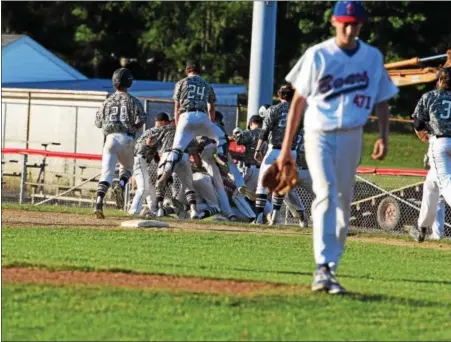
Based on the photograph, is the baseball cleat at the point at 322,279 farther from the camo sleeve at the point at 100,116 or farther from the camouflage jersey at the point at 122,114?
the camo sleeve at the point at 100,116

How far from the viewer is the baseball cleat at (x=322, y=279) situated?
9891 mm

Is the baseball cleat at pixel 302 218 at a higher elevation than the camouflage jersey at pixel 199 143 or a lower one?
lower

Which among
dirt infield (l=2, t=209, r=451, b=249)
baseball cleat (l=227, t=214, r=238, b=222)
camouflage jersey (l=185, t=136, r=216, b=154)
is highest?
camouflage jersey (l=185, t=136, r=216, b=154)

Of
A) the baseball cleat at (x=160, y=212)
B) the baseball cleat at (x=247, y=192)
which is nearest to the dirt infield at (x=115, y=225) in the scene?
the baseball cleat at (x=160, y=212)

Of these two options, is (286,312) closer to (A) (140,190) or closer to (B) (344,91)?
(B) (344,91)

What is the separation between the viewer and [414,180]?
26984 mm

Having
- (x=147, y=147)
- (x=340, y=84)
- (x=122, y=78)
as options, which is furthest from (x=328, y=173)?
(x=147, y=147)

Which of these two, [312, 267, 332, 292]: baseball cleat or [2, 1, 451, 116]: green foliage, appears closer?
[312, 267, 332, 292]: baseball cleat

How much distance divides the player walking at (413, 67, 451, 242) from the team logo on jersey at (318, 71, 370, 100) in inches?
Result: 248

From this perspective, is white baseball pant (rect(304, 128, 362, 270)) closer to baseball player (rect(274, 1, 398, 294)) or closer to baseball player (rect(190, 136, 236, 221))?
baseball player (rect(274, 1, 398, 294))

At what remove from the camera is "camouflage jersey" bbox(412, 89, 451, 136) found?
16.1 m

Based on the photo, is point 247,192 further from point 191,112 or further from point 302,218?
point 191,112

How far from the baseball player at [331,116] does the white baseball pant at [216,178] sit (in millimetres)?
10988

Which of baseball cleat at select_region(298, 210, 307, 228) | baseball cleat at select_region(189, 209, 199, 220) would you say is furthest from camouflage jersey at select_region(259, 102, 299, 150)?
baseball cleat at select_region(189, 209, 199, 220)
